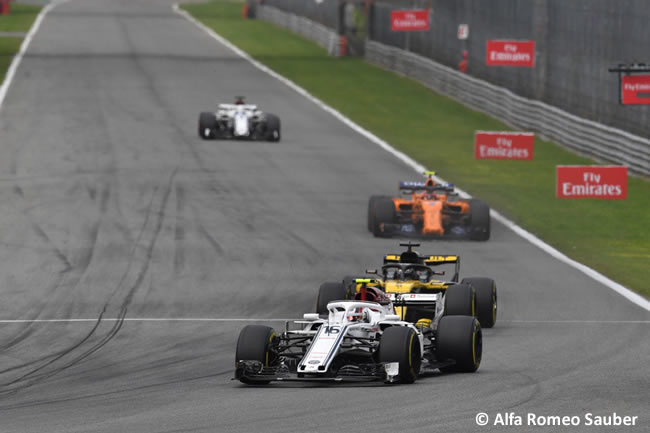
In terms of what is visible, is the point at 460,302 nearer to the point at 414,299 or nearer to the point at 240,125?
the point at 414,299

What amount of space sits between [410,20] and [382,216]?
97.5ft

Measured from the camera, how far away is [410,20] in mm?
53969

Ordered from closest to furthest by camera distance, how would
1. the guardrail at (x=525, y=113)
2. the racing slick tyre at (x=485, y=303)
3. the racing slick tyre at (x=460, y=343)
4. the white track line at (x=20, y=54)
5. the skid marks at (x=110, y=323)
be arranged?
the racing slick tyre at (x=460, y=343), the skid marks at (x=110, y=323), the racing slick tyre at (x=485, y=303), the guardrail at (x=525, y=113), the white track line at (x=20, y=54)

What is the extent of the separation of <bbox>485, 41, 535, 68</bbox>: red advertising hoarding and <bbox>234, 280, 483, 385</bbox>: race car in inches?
1032

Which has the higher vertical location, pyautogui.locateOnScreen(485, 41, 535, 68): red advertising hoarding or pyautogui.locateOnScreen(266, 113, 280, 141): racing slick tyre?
pyautogui.locateOnScreen(485, 41, 535, 68): red advertising hoarding

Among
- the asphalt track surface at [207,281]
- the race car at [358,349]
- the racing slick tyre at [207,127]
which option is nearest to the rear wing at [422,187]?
the asphalt track surface at [207,281]

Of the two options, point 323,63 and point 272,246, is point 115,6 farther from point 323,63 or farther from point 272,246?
point 272,246

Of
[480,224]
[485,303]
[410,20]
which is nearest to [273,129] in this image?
[480,224]

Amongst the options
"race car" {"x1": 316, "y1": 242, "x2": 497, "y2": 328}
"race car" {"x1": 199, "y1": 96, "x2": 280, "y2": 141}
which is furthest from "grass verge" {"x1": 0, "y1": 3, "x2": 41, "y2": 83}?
"race car" {"x1": 316, "y1": 242, "x2": 497, "y2": 328}

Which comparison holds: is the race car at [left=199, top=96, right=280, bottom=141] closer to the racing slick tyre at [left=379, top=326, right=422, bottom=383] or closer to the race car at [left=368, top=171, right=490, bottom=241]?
the race car at [left=368, top=171, right=490, bottom=241]

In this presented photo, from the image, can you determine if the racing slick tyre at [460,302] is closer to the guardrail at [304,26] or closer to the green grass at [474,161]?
the green grass at [474,161]

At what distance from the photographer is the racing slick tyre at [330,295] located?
17022 millimetres

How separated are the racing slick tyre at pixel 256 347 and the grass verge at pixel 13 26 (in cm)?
3796

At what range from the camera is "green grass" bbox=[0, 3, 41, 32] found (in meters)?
73.2
